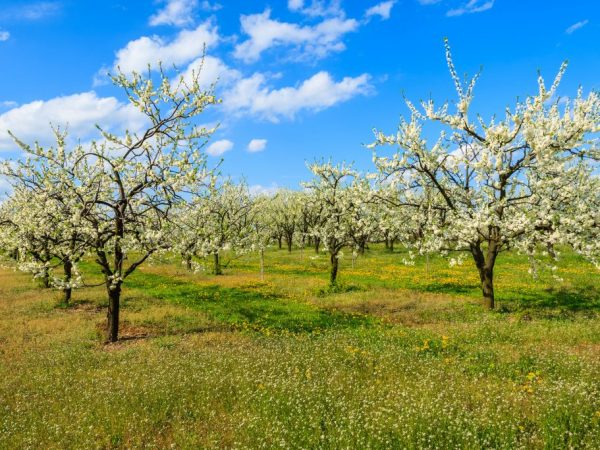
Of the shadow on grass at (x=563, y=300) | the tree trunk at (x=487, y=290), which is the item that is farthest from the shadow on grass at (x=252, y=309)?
the shadow on grass at (x=563, y=300)

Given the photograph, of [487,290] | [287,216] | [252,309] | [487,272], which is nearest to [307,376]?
[252,309]

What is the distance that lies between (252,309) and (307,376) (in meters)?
12.3

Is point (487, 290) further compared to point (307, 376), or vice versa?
point (487, 290)

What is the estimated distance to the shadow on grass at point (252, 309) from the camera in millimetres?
19692

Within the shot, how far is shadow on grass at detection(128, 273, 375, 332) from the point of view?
64.6 feet

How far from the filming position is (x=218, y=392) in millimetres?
10578

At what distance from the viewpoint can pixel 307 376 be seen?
1139cm

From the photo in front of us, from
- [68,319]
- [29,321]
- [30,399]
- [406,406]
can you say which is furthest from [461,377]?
[29,321]

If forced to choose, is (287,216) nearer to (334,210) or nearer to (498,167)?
(334,210)

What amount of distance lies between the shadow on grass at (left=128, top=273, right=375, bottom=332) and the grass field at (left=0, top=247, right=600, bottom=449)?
17cm

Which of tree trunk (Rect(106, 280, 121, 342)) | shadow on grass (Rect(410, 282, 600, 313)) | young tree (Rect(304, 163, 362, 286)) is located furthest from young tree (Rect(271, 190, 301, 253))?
tree trunk (Rect(106, 280, 121, 342))

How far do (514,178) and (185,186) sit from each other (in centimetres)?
1543

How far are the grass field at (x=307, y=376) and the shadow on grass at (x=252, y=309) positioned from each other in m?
0.17

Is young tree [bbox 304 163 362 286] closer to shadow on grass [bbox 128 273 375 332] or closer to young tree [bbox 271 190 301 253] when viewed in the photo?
shadow on grass [bbox 128 273 375 332]
